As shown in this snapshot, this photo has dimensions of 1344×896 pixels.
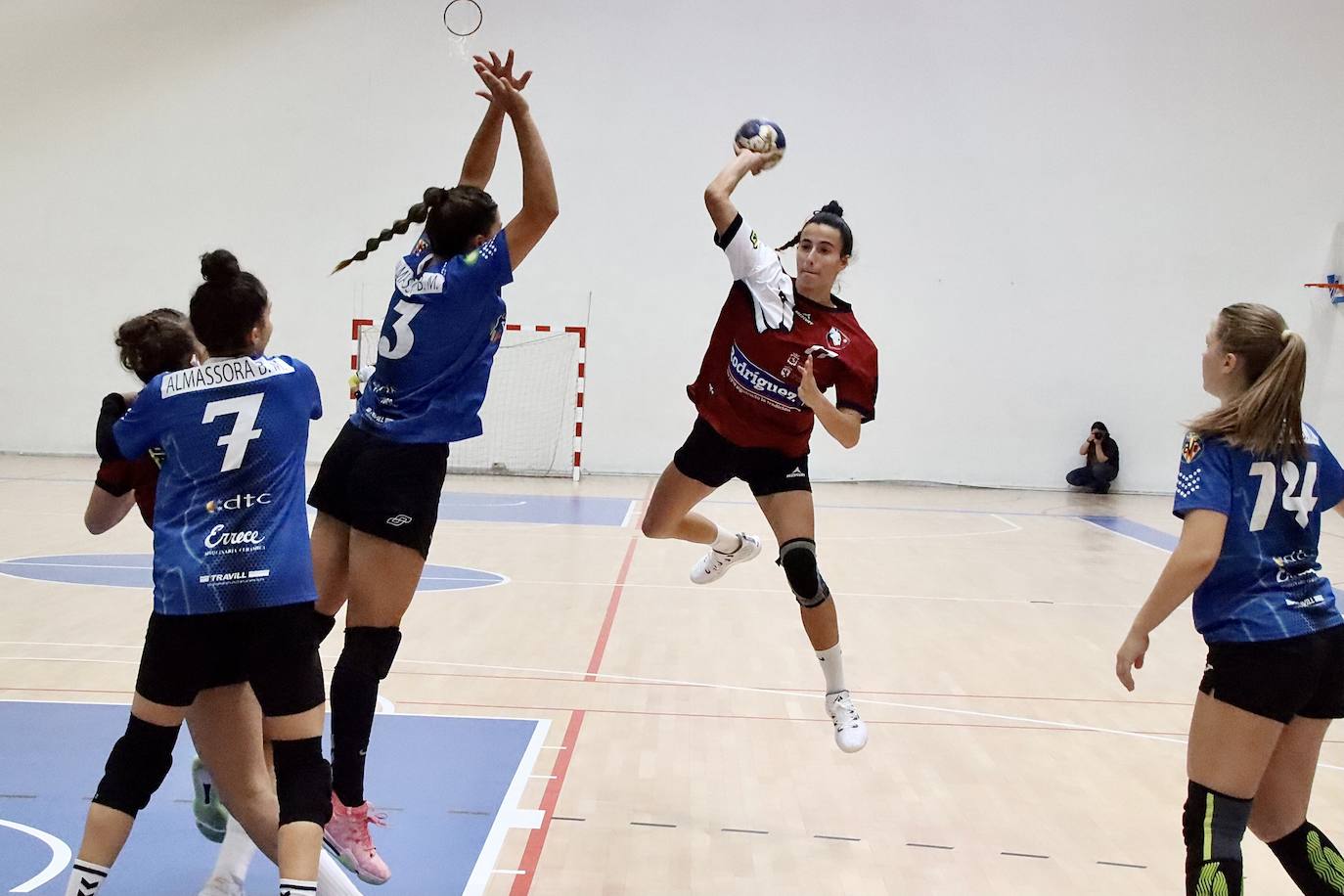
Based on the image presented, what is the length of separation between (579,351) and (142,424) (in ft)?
38.3

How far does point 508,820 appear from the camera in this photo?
3.65 meters

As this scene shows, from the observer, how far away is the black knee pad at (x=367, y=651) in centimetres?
318

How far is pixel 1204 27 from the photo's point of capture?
47.3 feet

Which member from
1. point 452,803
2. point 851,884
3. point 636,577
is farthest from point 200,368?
point 636,577

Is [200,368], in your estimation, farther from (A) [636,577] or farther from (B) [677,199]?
(B) [677,199]

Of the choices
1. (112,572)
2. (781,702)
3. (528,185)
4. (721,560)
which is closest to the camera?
(528,185)

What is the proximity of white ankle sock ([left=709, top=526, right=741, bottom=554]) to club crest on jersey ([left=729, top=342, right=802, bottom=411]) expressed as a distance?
44.2 inches

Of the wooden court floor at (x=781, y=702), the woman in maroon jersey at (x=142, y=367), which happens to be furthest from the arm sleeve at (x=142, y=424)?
the wooden court floor at (x=781, y=702)

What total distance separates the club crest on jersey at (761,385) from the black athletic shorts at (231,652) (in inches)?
83.2

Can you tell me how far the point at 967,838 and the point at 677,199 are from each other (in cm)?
1163

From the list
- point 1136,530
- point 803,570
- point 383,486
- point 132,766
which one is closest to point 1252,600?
point 803,570

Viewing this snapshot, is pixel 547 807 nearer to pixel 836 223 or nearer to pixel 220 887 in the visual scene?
pixel 220 887

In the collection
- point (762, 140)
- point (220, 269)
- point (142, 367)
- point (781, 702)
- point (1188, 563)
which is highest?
point (762, 140)

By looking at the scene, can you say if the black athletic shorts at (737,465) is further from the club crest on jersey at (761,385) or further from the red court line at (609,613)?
the red court line at (609,613)
